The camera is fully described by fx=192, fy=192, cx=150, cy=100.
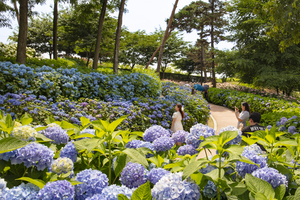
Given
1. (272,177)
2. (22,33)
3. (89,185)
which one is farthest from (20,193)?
(22,33)

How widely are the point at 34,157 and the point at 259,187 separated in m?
1.04

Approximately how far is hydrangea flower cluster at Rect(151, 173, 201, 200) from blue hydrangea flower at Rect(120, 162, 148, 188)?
23cm

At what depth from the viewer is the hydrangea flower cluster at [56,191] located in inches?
29.6

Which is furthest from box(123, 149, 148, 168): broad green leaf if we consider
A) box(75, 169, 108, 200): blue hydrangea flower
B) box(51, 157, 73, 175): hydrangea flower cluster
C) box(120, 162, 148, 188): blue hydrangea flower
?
box(51, 157, 73, 175): hydrangea flower cluster

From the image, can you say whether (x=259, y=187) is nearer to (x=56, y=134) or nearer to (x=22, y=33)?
(x=56, y=134)

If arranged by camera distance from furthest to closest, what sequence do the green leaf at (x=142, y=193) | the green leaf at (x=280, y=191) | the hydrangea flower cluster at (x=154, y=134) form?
1. the hydrangea flower cluster at (x=154, y=134)
2. the green leaf at (x=280, y=191)
3. the green leaf at (x=142, y=193)

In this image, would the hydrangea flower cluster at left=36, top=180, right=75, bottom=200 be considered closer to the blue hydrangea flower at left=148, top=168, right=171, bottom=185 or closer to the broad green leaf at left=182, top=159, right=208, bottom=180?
the blue hydrangea flower at left=148, top=168, right=171, bottom=185

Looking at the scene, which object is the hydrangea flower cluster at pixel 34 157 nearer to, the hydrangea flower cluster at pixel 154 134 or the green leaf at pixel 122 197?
the green leaf at pixel 122 197

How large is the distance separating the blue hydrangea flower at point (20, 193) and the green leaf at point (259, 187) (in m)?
0.91

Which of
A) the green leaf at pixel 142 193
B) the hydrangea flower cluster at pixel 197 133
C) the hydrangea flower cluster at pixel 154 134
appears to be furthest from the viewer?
the hydrangea flower cluster at pixel 154 134

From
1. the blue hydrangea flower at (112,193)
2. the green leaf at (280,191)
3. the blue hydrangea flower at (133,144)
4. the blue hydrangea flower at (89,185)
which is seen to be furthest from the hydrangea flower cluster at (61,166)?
the green leaf at (280,191)

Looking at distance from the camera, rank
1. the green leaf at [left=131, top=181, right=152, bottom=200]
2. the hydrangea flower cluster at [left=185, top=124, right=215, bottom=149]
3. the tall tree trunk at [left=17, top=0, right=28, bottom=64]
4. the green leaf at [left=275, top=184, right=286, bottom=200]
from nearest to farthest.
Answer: the green leaf at [left=131, top=181, right=152, bottom=200] → the green leaf at [left=275, top=184, right=286, bottom=200] → the hydrangea flower cluster at [left=185, top=124, right=215, bottom=149] → the tall tree trunk at [left=17, top=0, right=28, bottom=64]

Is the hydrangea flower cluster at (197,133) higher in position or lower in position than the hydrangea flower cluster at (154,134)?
higher

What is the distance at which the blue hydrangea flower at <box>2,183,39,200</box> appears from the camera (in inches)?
29.9
